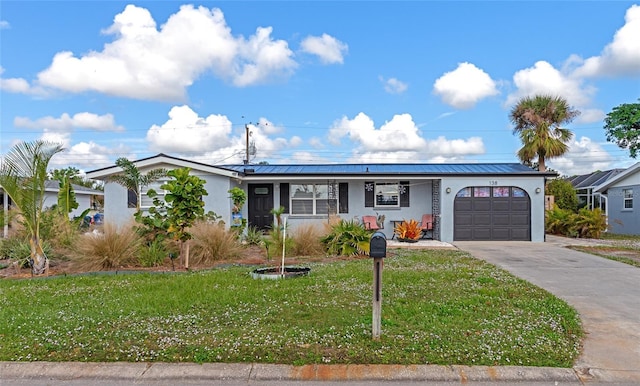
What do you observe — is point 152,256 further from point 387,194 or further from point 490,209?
point 490,209

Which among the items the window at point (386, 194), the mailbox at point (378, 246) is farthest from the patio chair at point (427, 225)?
the mailbox at point (378, 246)

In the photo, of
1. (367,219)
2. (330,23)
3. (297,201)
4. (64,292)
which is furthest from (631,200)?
(64,292)

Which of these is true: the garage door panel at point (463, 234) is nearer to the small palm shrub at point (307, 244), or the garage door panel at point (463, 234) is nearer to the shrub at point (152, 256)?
the small palm shrub at point (307, 244)

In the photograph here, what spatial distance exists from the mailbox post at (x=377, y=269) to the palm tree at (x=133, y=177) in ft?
41.1

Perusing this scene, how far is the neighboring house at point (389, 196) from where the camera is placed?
1647cm

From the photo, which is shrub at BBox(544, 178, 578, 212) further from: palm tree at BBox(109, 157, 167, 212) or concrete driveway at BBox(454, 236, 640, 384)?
palm tree at BBox(109, 157, 167, 212)

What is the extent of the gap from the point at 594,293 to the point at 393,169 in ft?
40.3

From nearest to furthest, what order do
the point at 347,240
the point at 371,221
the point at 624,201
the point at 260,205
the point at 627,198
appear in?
the point at 347,240
the point at 371,221
the point at 260,205
the point at 627,198
the point at 624,201

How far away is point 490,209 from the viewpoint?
1683cm

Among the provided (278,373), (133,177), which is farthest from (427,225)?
(278,373)

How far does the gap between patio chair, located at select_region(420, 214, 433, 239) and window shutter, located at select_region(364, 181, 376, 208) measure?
2.16 metres

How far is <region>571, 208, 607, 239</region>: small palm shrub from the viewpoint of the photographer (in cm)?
1856

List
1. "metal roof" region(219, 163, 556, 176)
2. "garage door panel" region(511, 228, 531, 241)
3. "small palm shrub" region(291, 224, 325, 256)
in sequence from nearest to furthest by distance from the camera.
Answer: "small palm shrub" region(291, 224, 325, 256) < "garage door panel" region(511, 228, 531, 241) < "metal roof" region(219, 163, 556, 176)

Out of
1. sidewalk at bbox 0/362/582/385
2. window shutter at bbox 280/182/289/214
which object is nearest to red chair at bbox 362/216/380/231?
window shutter at bbox 280/182/289/214
